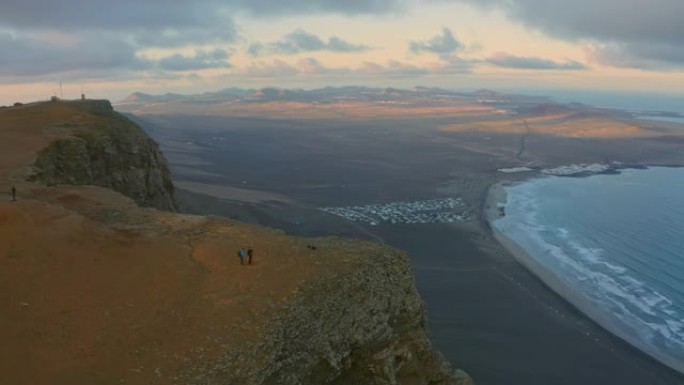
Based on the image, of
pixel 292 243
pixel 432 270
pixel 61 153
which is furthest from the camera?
pixel 432 270

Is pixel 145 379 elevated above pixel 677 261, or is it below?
above

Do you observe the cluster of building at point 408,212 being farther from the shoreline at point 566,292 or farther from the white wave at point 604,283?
the white wave at point 604,283

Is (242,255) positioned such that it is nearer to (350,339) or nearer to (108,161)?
(350,339)

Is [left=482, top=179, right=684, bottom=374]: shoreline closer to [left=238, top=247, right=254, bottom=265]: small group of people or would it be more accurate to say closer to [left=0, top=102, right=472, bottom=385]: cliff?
[left=0, top=102, right=472, bottom=385]: cliff

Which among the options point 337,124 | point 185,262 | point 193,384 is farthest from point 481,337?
point 337,124

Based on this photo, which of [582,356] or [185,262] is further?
[582,356]

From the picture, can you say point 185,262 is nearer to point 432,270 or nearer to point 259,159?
point 432,270

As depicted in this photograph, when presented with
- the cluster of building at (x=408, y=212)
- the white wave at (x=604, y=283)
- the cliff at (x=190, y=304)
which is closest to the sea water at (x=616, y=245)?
the white wave at (x=604, y=283)
